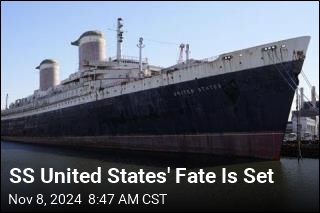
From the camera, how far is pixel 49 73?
54.4 metres

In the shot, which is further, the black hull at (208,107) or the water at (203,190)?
the black hull at (208,107)

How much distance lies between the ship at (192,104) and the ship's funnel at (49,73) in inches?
603

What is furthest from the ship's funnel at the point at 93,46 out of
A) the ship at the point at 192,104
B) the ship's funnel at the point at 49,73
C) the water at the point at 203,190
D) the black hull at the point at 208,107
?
the water at the point at 203,190

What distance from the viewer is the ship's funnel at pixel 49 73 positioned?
5434 cm

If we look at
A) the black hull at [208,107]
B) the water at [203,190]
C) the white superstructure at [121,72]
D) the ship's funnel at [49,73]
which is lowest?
the water at [203,190]

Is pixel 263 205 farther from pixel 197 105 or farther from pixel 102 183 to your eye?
pixel 197 105

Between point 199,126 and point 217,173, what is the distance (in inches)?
258

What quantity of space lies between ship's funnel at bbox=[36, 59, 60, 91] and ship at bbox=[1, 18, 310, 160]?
50.3 ft

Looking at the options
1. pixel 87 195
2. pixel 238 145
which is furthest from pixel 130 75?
pixel 87 195

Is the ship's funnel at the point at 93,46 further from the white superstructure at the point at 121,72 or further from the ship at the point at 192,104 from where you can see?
the ship at the point at 192,104

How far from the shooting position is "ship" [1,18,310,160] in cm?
2200

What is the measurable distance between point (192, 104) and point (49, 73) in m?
34.1

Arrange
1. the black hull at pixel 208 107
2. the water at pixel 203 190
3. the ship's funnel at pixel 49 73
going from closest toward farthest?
the water at pixel 203 190 → the black hull at pixel 208 107 → the ship's funnel at pixel 49 73

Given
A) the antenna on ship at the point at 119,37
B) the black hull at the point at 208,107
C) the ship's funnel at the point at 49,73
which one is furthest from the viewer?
the ship's funnel at the point at 49,73
